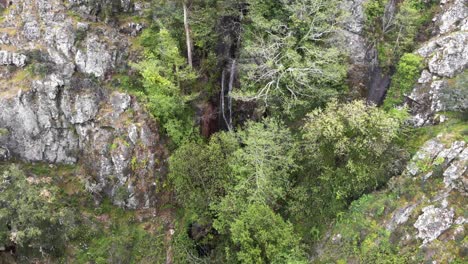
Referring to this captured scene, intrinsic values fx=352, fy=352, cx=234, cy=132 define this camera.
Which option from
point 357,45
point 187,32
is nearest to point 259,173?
point 357,45

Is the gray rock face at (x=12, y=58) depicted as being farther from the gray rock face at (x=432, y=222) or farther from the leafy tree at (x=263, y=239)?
the gray rock face at (x=432, y=222)

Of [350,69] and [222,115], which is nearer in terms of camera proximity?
[350,69]

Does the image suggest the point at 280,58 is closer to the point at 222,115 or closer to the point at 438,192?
the point at 222,115

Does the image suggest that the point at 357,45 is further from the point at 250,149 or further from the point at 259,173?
the point at 259,173

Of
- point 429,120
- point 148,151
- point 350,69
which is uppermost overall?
point 350,69

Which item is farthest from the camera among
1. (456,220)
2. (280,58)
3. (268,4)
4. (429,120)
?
(268,4)

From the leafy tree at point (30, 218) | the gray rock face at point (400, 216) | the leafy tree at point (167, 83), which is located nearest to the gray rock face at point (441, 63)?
the gray rock face at point (400, 216)

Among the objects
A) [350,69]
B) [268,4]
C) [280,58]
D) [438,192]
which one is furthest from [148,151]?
[438,192]
